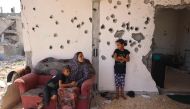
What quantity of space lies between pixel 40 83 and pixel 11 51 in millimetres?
5920

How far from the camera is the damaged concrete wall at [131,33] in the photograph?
602cm

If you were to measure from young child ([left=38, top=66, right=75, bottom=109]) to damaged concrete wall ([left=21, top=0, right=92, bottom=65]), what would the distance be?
3.40 feet

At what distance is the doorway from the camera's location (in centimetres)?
914

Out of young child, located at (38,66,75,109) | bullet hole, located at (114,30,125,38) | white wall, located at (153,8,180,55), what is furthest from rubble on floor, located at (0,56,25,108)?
white wall, located at (153,8,180,55)

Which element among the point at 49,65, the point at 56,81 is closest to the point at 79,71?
the point at 56,81

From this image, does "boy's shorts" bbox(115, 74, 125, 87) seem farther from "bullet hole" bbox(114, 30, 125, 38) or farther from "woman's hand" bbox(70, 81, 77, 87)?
"woman's hand" bbox(70, 81, 77, 87)

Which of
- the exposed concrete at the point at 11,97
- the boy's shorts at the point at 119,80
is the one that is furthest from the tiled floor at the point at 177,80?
the exposed concrete at the point at 11,97

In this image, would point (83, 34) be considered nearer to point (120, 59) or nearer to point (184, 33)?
point (120, 59)

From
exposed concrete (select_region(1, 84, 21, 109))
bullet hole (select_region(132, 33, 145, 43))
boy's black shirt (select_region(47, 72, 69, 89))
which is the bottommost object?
exposed concrete (select_region(1, 84, 21, 109))

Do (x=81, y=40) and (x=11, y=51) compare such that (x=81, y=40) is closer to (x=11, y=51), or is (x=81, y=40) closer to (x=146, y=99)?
(x=146, y=99)

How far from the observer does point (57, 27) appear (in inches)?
241

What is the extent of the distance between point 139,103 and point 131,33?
1632 millimetres

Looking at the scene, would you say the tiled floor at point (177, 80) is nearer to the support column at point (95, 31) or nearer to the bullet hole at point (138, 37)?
the bullet hole at point (138, 37)

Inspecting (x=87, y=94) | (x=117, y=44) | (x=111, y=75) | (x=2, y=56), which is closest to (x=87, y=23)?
(x=117, y=44)
